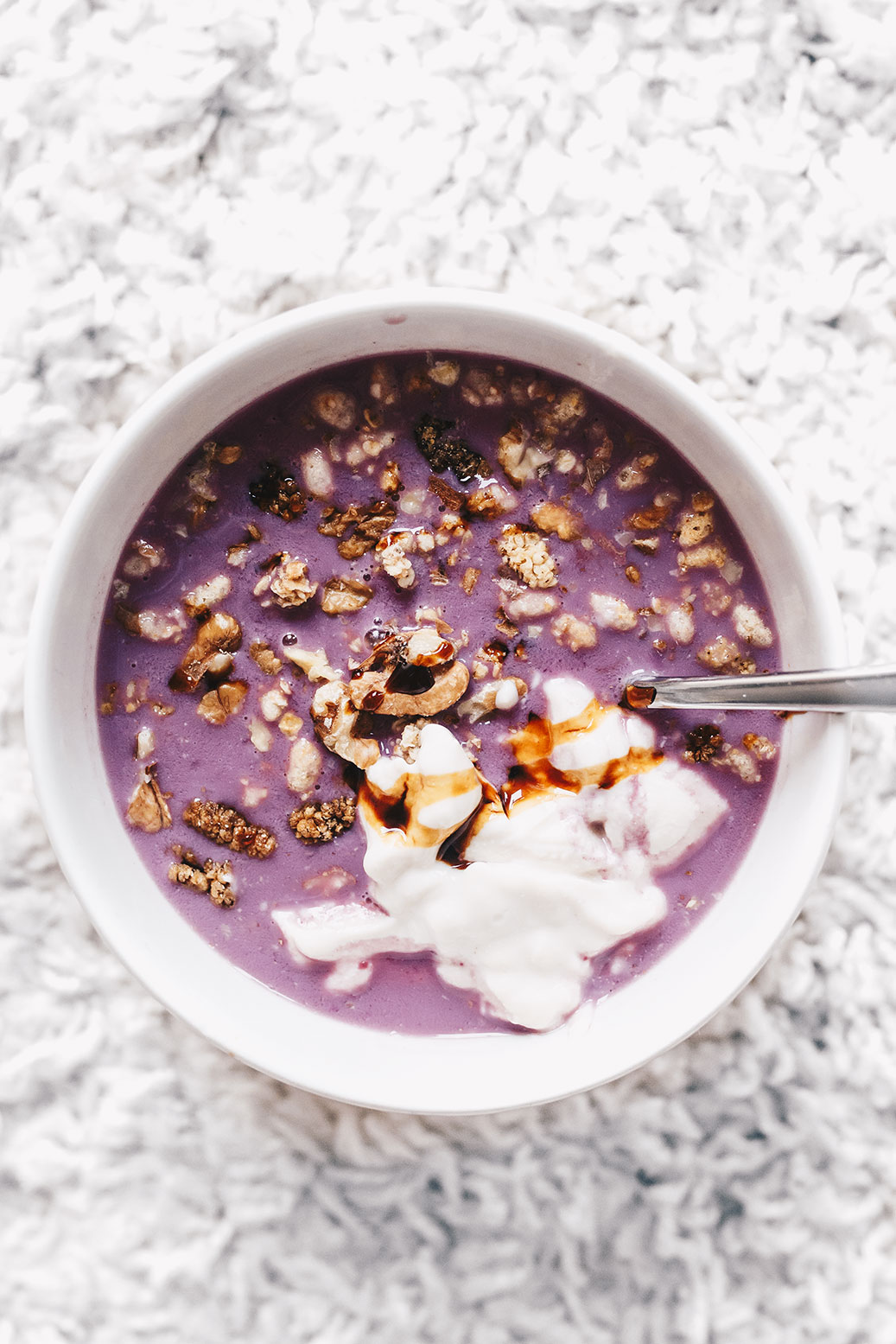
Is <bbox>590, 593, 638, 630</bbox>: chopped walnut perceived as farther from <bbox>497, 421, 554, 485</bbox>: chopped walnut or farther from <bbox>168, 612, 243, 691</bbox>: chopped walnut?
<bbox>168, 612, 243, 691</bbox>: chopped walnut

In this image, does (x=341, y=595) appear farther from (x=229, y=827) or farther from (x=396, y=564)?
(x=229, y=827)

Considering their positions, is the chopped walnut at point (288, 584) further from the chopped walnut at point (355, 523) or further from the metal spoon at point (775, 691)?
the metal spoon at point (775, 691)

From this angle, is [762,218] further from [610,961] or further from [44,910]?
[44,910]

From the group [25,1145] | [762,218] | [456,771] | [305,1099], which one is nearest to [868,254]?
[762,218]

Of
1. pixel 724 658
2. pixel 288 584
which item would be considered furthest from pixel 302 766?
pixel 724 658

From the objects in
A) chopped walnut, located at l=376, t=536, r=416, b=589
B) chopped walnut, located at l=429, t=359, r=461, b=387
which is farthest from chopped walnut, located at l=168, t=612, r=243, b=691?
chopped walnut, located at l=429, t=359, r=461, b=387

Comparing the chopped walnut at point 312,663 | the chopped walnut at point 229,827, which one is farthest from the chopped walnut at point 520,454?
the chopped walnut at point 229,827

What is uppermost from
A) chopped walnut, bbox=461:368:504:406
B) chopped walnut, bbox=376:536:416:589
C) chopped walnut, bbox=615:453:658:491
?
chopped walnut, bbox=461:368:504:406
